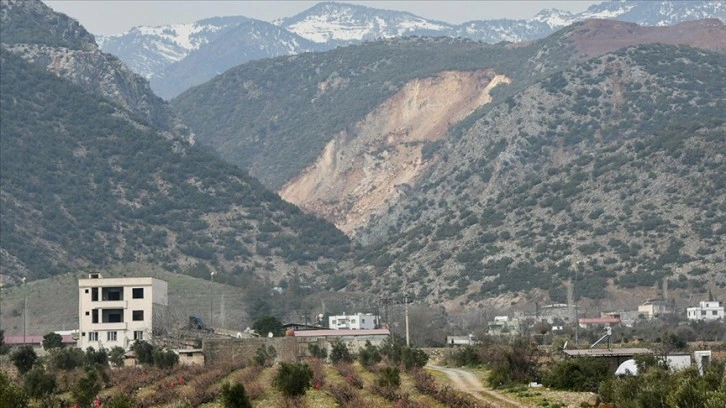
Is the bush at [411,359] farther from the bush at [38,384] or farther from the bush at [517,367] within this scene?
the bush at [38,384]

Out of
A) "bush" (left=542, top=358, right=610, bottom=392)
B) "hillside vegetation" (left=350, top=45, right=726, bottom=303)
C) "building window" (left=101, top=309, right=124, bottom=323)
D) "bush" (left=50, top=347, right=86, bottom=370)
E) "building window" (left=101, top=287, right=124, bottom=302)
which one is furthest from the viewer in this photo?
"hillside vegetation" (left=350, top=45, right=726, bottom=303)

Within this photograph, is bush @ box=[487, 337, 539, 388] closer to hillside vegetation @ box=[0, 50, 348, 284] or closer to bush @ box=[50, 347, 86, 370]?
bush @ box=[50, 347, 86, 370]

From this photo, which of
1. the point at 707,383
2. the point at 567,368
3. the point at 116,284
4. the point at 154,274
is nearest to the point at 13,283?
the point at 154,274

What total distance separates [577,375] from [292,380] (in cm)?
1312

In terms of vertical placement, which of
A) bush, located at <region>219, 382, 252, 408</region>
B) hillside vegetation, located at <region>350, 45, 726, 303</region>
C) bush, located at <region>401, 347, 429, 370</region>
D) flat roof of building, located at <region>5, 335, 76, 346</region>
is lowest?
bush, located at <region>219, 382, 252, 408</region>

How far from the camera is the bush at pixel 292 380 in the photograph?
68.6 meters

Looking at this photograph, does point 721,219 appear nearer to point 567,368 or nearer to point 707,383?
point 567,368

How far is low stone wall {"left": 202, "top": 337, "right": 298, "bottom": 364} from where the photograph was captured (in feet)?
352

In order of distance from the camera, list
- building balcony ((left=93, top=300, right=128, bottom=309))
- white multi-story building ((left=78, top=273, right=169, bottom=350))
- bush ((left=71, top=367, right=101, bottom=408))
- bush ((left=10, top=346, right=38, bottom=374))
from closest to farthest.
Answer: bush ((left=71, top=367, right=101, bottom=408)), bush ((left=10, top=346, right=38, bottom=374)), white multi-story building ((left=78, top=273, right=169, bottom=350)), building balcony ((left=93, top=300, right=128, bottom=309))

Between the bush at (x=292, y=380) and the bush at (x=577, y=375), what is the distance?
11.2m

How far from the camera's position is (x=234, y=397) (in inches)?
2244

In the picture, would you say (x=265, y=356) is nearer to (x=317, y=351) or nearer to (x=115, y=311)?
(x=317, y=351)

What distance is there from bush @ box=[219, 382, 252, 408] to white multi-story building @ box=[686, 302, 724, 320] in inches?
3165

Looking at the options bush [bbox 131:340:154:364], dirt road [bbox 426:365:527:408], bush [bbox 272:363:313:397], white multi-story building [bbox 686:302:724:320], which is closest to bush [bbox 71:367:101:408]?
bush [bbox 272:363:313:397]
